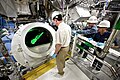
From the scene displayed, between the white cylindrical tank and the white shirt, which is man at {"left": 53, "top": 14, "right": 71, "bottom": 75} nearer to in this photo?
the white shirt

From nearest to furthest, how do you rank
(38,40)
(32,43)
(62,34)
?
(62,34) → (32,43) → (38,40)

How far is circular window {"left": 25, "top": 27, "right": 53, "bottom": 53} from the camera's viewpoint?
286cm

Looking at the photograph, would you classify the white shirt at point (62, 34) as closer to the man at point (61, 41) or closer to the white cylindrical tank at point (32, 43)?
the man at point (61, 41)

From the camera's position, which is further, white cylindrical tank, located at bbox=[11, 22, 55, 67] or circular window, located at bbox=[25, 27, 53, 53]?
circular window, located at bbox=[25, 27, 53, 53]

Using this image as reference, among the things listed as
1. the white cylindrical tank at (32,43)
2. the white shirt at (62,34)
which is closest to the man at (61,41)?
the white shirt at (62,34)

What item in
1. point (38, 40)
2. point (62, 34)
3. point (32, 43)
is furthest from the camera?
point (38, 40)

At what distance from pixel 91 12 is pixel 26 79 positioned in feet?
15.9

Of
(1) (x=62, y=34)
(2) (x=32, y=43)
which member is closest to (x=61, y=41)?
(1) (x=62, y=34)

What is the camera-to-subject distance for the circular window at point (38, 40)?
2855 mm

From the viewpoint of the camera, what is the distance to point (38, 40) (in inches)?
120

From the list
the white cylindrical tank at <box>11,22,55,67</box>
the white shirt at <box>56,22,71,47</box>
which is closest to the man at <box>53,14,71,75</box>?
the white shirt at <box>56,22,71,47</box>

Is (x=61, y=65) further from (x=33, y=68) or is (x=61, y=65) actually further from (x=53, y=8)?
(x=53, y=8)

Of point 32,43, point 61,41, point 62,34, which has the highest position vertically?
point 62,34

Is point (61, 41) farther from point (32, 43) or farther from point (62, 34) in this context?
point (32, 43)
